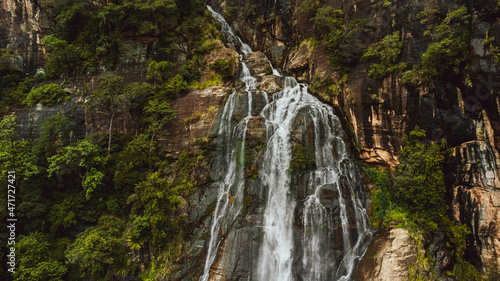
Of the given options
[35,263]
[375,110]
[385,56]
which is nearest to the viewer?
[35,263]

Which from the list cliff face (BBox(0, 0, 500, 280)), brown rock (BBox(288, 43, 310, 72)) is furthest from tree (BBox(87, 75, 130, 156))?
brown rock (BBox(288, 43, 310, 72))

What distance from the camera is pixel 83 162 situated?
13.4 meters

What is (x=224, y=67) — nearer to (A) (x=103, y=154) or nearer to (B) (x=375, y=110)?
(A) (x=103, y=154)

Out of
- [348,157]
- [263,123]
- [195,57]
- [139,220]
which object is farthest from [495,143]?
[195,57]

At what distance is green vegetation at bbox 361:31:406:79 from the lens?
1159cm

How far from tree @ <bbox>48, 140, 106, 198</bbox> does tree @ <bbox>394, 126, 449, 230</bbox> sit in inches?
604

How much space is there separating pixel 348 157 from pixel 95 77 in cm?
1733

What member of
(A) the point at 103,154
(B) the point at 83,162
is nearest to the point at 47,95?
(A) the point at 103,154

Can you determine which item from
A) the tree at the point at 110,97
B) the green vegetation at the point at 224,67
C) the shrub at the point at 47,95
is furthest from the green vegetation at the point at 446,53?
the shrub at the point at 47,95

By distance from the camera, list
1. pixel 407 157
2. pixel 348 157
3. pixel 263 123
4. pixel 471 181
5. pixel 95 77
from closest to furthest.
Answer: pixel 471 181 → pixel 407 157 → pixel 348 157 → pixel 263 123 → pixel 95 77

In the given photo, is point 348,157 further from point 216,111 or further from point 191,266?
point 191,266

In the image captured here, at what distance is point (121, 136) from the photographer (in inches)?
609

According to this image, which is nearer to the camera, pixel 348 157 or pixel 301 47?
pixel 348 157

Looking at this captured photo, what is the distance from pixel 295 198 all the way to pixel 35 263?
40.3 feet
